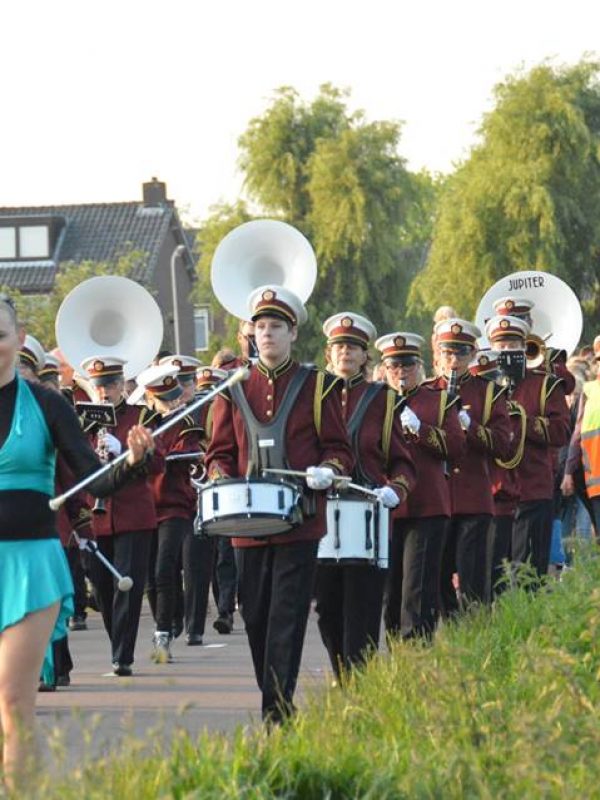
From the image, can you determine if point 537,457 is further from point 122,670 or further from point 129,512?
point 122,670

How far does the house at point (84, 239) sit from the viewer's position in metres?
82.2

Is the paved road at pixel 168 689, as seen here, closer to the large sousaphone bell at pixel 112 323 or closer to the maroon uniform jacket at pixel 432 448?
the maroon uniform jacket at pixel 432 448

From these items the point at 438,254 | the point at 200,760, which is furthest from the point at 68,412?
the point at 438,254

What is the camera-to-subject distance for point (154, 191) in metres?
90.1

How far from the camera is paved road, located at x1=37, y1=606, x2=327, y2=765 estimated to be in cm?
1098

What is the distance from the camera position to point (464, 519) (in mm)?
14961

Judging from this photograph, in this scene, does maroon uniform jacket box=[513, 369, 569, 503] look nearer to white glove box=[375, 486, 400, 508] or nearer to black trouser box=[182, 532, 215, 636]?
black trouser box=[182, 532, 215, 636]

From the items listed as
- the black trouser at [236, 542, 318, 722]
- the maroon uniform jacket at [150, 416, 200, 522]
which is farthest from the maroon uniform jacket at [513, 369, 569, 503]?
the black trouser at [236, 542, 318, 722]

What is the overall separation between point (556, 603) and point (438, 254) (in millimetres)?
45725

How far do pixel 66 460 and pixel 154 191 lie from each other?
271ft

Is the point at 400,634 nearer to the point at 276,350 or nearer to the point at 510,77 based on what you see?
the point at 276,350

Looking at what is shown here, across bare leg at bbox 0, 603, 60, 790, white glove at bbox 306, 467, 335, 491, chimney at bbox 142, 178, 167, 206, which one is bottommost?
bare leg at bbox 0, 603, 60, 790

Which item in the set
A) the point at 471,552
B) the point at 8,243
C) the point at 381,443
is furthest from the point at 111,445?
the point at 8,243

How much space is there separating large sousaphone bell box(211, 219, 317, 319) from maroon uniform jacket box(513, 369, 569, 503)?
5.92 feet
